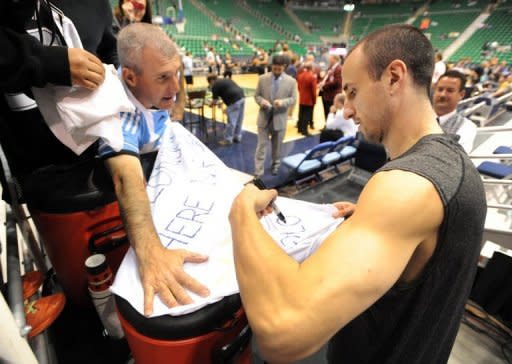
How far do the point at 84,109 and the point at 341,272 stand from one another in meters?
0.90

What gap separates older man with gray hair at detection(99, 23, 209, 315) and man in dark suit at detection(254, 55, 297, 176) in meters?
2.61

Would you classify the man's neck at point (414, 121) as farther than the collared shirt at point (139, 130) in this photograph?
No

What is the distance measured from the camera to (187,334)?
2.40 ft

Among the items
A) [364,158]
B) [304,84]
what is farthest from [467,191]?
[304,84]

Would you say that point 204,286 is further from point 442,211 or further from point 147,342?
point 442,211

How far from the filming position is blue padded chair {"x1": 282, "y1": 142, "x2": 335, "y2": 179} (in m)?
3.61

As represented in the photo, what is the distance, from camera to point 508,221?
7.45ft

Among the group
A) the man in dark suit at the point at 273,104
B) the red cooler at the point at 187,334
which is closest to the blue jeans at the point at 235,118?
the man in dark suit at the point at 273,104

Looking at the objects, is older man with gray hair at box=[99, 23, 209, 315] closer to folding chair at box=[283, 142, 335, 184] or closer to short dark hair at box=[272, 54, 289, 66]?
folding chair at box=[283, 142, 335, 184]

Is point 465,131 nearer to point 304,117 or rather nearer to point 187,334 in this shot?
point 187,334

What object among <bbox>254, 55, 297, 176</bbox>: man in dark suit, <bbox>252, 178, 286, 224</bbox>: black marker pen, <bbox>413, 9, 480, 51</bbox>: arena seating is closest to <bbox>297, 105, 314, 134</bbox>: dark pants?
<bbox>254, 55, 297, 176</bbox>: man in dark suit

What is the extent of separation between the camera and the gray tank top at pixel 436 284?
597 mm

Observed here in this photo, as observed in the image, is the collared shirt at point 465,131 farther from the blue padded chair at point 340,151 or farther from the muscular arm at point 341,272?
the muscular arm at point 341,272

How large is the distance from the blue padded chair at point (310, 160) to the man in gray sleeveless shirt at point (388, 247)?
109 inches
